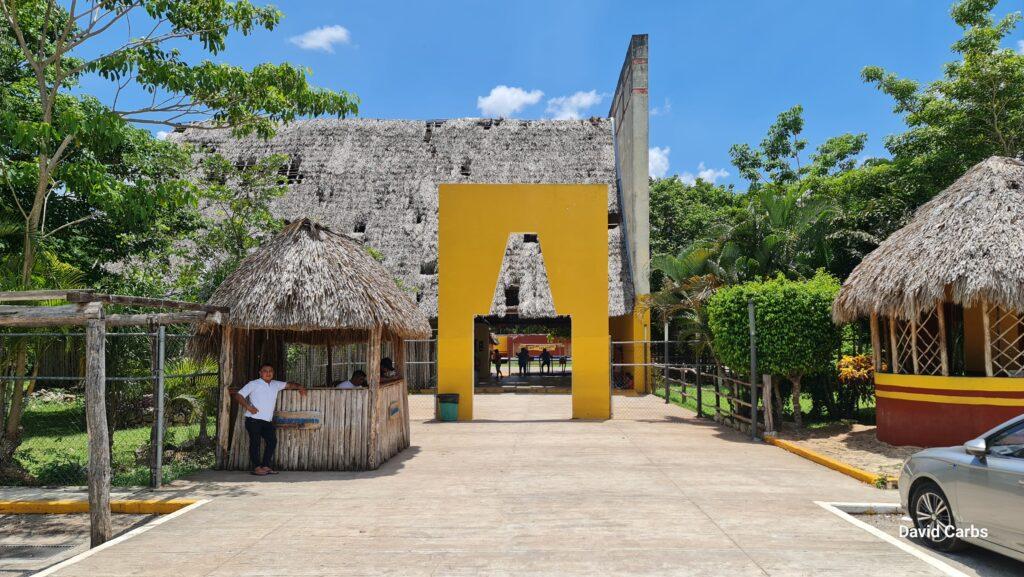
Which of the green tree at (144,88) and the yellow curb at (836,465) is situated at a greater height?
the green tree at (144,88)

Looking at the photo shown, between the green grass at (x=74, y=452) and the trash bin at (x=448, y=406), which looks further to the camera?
the trash bin at (x=448, y=406)

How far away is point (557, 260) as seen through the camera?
16625 millimetres

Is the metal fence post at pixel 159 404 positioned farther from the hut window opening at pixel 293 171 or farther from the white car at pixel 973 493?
the hut window opening at pixel 293 171

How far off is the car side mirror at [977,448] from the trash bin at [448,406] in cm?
1180

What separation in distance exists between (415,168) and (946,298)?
19879mm

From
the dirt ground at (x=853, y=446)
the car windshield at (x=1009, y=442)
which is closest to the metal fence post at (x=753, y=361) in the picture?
the dirt ground at (x=853, y=446)

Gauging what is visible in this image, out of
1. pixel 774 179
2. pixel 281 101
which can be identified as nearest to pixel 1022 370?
pixel 281 101

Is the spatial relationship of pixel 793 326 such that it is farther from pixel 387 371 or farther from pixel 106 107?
pixel 106 107

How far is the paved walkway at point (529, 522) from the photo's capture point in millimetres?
5777

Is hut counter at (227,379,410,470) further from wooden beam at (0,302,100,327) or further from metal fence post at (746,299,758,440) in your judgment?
metal fence post at (746,299,758,440)

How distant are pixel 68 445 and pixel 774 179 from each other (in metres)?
30.5

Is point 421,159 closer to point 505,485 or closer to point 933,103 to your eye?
point 933,103

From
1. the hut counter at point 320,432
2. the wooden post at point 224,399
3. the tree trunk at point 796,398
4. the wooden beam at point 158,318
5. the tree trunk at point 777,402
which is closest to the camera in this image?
the wooden beam at point 158,318

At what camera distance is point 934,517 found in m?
6.18
